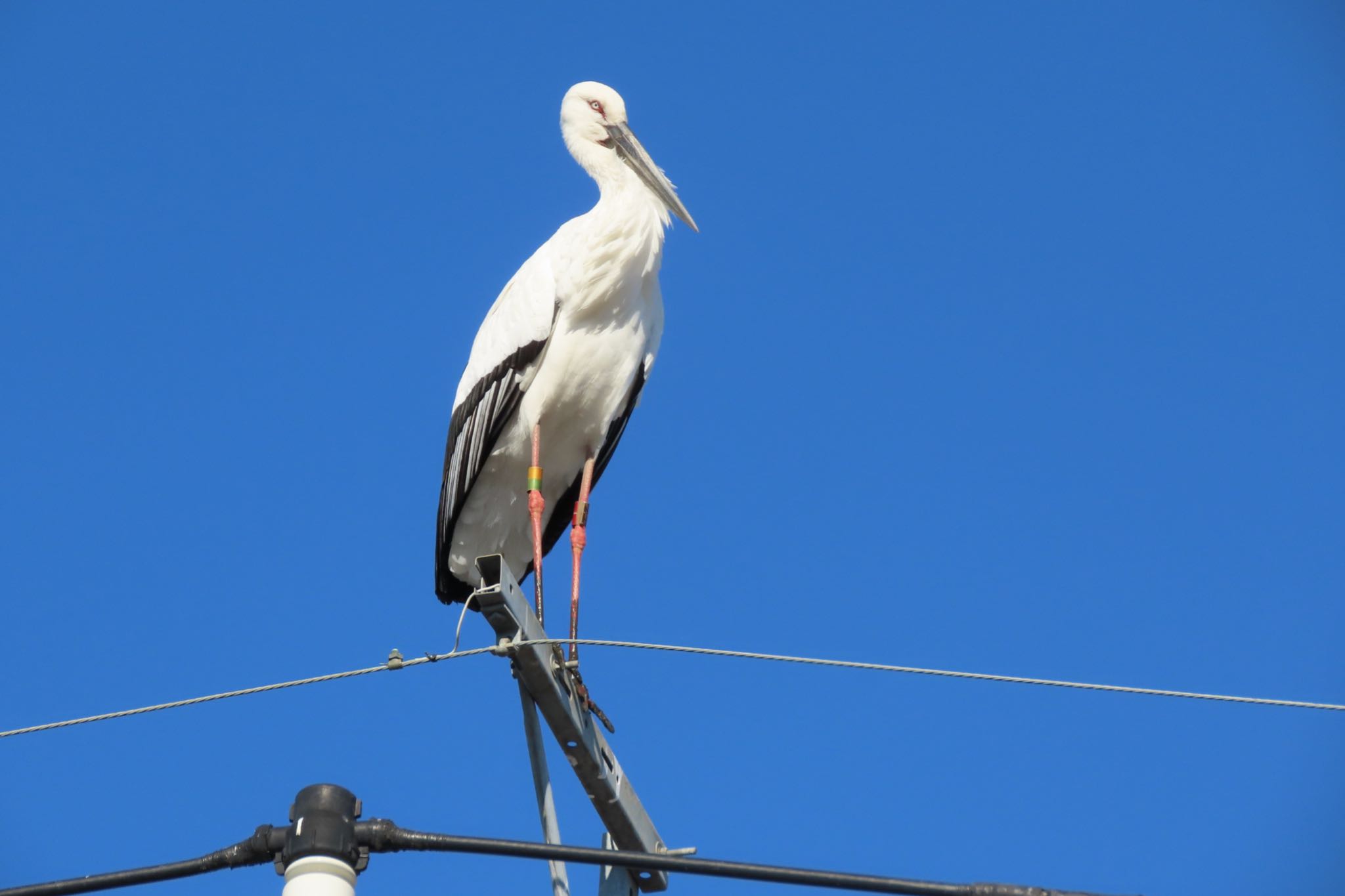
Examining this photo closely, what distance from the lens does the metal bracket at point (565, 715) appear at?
203 inches

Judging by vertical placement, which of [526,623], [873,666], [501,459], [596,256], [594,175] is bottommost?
[873,666]

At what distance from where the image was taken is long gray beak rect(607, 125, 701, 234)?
351 inches

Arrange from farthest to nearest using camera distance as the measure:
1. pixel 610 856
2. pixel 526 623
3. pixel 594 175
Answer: pixel 594 175 < pixel 526 623 < pixel 610 856

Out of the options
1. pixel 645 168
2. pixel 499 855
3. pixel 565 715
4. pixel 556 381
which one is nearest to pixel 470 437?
pixel 556 381

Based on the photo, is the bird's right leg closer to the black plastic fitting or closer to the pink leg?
the pink leg

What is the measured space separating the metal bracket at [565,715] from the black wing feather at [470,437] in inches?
107

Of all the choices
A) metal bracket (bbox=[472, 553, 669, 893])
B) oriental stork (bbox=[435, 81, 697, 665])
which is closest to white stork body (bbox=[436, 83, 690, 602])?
oriental stork (bbox=[435, 81, 697, 665])

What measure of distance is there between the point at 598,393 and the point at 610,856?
4.47 m

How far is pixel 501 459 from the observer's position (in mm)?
8562

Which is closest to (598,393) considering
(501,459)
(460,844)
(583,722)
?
(501,459)

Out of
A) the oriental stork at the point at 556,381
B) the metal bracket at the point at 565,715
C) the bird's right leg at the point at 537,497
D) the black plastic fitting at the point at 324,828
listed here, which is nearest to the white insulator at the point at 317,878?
the black plastic fitting at the point at 324,828

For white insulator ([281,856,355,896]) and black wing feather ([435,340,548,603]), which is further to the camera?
black wing feather ([435,340,548,603])

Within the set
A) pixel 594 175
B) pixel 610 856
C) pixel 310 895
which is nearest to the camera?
pixel 310 895

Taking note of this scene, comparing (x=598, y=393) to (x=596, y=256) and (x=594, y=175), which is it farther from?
(x=594, y=175)
